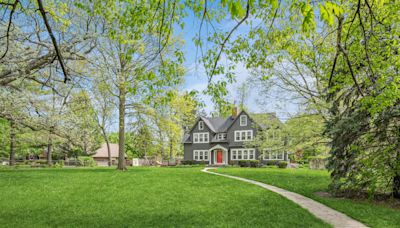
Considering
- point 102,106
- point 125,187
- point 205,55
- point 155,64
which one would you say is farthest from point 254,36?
point 102,106

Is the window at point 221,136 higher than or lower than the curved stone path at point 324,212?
higher

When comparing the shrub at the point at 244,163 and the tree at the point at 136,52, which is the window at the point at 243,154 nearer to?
the shrub at the point at 244,163

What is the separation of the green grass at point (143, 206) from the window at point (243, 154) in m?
24.5

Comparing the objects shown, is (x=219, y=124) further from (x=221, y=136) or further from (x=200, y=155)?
(x=200, y=155)

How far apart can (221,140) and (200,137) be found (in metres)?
3.42

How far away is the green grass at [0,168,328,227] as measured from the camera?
761 centimetres

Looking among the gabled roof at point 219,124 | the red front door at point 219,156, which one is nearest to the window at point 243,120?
the gabled roof at point 219,124

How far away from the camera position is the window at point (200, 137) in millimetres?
42594

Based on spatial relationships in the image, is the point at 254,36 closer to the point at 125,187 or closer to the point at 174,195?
the point at 174,195

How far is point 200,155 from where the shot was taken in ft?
141

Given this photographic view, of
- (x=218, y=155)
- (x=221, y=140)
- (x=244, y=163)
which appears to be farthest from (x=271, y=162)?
(x=218, y=155)

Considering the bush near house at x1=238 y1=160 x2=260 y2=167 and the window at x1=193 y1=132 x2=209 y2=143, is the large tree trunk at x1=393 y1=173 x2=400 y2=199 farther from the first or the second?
the window at x1=193 y1=132 x2=209 y2=143

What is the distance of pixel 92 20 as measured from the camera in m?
14.0

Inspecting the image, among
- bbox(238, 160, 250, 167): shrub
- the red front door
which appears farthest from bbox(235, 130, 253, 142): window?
bbox(238, 160, 250, 167): shrub
